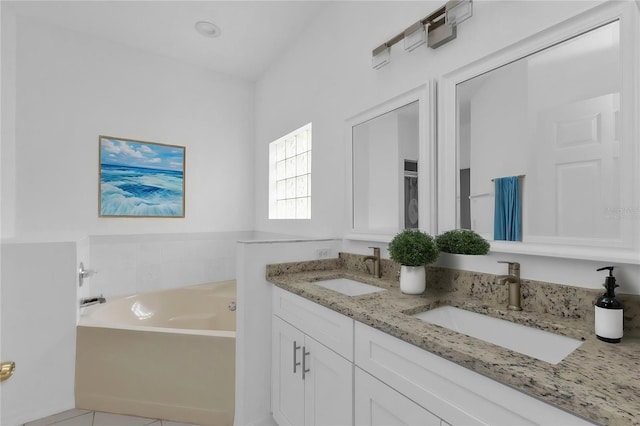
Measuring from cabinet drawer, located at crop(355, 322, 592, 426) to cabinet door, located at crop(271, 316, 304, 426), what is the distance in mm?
512

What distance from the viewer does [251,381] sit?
5.65 feet

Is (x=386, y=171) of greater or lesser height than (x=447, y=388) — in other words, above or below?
above

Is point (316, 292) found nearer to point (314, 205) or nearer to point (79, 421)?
point (314, 205)

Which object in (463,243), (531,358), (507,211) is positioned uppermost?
(507,211)

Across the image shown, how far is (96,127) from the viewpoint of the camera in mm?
2646

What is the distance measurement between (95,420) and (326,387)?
5.49ft

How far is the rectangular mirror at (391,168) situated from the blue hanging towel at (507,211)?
0.30 meters

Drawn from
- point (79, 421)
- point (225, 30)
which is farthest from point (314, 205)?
point (79, 421)

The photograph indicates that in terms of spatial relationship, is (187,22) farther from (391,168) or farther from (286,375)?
(286,375)

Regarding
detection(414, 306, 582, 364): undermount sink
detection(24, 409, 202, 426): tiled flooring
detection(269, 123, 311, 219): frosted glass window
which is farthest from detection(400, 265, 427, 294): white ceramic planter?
detection(24, 409, 202, 426): tiled flooring

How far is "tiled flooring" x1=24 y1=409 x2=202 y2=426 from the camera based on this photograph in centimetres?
182

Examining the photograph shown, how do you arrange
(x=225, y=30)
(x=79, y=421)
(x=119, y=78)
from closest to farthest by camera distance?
(x=79, y=421)
(x=225, y=30)
(x=119, y=78)

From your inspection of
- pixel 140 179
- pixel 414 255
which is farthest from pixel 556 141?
pixel 140 179

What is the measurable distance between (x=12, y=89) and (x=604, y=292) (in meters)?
3.85
